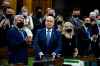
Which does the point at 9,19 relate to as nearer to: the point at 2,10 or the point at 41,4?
the point at 2,10

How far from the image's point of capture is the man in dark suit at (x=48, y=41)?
314 inches

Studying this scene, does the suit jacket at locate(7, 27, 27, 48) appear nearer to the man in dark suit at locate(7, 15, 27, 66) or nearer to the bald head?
the man in dark suit at locate(7, 15, 27, 66)

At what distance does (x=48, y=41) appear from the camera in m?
8.22

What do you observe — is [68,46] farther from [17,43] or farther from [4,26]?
[4,26]

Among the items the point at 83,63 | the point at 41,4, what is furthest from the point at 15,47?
the point at 41,4

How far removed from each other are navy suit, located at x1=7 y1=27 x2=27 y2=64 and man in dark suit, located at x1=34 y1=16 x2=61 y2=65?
0.36m

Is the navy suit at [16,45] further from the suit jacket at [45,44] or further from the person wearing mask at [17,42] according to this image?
the suit jacket at [45,44]

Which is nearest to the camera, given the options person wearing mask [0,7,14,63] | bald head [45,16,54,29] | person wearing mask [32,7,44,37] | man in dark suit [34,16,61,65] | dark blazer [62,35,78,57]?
person wearing mask [0,7,14,63]

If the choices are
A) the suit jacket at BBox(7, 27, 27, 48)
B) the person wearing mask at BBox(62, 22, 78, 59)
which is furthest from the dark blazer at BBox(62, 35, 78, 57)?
the suit jacket at BBox(7, 27, 27, 48)

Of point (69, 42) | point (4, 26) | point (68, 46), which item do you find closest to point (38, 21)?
point (69, 42)

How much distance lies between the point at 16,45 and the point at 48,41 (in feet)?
2.83

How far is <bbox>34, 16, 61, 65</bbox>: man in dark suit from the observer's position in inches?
314

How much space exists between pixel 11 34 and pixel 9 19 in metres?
0.54

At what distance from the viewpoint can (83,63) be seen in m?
7.85
